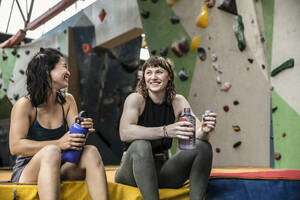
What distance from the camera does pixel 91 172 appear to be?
4.99ft

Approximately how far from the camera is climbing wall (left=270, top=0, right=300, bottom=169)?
10.5 feet

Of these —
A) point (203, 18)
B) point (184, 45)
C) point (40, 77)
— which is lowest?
point (40, 77)

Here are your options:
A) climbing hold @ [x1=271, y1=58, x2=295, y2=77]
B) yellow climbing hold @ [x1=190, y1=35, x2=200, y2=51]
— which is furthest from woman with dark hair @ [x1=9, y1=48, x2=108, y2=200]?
climbing hold @ [x1=271, y1=58, x2=295, y2=77]

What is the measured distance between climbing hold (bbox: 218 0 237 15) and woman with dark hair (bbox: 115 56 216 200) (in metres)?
2.07

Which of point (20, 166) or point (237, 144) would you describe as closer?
point (20, 166)

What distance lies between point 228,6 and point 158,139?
2448 millimetres

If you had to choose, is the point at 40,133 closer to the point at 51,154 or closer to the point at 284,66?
the point at 51,154

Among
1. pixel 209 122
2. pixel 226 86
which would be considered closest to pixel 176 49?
pixel 226 86

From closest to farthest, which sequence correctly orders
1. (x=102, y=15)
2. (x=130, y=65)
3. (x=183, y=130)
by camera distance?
(x=183, y=130)
(x=102, y=15)
(x=130, y=65)

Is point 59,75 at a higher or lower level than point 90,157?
higher

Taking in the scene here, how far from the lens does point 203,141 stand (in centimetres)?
167

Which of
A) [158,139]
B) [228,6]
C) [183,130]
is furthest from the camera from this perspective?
[228,6]

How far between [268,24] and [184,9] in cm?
102

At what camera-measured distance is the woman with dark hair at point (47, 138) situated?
4.69 ft
